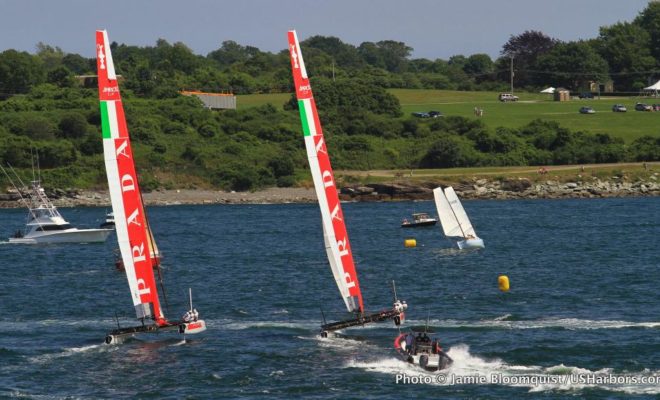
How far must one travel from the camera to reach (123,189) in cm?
4872

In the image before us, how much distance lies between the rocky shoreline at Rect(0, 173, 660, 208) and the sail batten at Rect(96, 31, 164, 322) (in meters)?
96.6

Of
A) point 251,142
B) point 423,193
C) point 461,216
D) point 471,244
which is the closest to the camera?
point 471,244

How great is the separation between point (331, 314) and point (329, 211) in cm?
1132

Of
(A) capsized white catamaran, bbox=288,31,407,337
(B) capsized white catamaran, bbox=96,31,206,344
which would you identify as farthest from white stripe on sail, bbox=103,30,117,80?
(A) capsized white catamaran, bbox=288,31,407,337

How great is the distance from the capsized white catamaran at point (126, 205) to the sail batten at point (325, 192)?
5.82 meters

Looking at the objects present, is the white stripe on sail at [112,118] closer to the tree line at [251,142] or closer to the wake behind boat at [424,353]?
the wake behind boat at [424,353]

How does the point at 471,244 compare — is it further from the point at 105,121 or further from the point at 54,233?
the point at 105,121

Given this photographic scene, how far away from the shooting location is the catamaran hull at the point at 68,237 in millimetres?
102312

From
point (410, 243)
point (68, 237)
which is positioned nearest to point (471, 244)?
point (410, 243)

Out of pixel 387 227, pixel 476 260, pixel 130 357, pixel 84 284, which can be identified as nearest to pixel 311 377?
pixel 130 357

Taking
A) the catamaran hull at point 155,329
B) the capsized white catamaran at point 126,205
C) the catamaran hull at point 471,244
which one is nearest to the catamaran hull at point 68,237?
the catamaran hull at point 471,244

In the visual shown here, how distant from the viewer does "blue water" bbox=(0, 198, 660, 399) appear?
44469 millimetres

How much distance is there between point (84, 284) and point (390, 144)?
100780 millimetres

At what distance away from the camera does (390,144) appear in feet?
561
